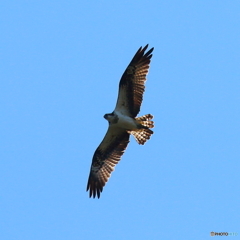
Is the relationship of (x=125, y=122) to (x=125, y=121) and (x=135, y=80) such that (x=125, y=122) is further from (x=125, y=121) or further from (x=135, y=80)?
(x=135, y=80)

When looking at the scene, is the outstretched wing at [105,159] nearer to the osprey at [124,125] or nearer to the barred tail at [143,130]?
the osprey at [124,125]

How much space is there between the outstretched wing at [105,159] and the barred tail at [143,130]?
352 mm

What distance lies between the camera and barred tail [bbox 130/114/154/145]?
17.5m

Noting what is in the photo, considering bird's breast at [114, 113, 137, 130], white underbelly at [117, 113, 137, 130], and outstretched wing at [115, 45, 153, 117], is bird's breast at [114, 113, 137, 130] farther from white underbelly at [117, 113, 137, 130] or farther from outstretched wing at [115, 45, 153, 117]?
outstretched wing at [115, 45, 153, 117]

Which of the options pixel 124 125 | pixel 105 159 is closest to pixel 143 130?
pixel 124 125

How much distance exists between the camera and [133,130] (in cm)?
1781

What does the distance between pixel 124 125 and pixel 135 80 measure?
1325 millimetres

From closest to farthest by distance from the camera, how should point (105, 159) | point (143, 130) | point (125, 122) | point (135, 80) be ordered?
point (135, 80)
point (125, 122)
point (143, 130)
point (105, 159)

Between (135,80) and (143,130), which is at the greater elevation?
(135,80)

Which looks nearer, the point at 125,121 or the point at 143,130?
the point at 125,121

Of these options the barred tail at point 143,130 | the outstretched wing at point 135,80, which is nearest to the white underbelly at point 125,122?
the barred tail at point 143,130

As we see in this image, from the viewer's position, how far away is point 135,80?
17203mm

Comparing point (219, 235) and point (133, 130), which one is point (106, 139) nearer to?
point (133, 130)

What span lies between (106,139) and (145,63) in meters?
2.54
